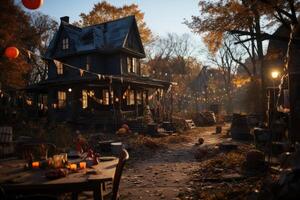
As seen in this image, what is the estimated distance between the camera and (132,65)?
30.2 metres

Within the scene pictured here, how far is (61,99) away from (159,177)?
21476 mm

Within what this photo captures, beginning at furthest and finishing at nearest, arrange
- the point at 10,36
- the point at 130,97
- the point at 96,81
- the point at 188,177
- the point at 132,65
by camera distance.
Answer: the point at 132,65, the point at 130,97, the point at 10,36, the point at 96,81, the point at 188,177

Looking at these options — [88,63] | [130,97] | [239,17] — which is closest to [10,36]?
[88,63]

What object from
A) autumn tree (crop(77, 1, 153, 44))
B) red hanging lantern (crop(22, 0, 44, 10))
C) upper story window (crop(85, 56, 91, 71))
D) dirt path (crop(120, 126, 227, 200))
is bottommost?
dirt path (crop(120, 126, 227, 200))

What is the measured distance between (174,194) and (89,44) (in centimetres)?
2263

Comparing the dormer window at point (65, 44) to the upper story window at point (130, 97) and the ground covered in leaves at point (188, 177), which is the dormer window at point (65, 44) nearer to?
the upper story window at point (130, 97)

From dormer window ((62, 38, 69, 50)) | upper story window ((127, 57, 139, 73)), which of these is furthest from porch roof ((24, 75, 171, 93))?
dormer window ((62, 38, 69, 50))

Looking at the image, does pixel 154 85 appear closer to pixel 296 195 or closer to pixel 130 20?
pixel 130 20

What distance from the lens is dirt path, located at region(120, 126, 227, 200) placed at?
764cm

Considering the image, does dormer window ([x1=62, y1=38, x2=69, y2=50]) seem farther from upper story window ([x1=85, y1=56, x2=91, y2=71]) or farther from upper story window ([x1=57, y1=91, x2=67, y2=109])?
upper story window ([x1=57, y1=91, x2=67, y2=109])

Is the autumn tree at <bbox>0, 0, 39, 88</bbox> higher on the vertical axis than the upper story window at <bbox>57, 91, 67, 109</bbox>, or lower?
higher

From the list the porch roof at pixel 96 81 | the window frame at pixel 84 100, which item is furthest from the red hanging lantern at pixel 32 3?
the window frame at pixel 84 100

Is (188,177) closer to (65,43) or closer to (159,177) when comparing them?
(159,177)

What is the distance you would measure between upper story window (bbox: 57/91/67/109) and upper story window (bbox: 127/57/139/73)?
6.67 metres
